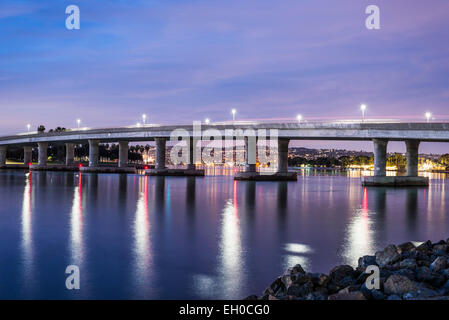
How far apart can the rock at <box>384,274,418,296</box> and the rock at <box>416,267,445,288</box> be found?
1.24m

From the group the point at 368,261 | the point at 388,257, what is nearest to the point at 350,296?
the point at 388,257

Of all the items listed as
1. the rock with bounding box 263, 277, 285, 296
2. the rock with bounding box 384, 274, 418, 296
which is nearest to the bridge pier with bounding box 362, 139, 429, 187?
the rock with bounding box 263, 277, 285, 296

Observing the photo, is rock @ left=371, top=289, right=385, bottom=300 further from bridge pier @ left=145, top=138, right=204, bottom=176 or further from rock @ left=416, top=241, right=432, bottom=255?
bridge pier @ left=145, top=138, right=204, bottom=176

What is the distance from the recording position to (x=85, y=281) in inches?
465

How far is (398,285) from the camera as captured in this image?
30.7 feet

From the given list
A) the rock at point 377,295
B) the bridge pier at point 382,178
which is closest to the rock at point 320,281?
the rock at point 377,295

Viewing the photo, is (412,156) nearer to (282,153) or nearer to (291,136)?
(291,136)

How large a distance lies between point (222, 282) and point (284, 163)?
71713 millimetres

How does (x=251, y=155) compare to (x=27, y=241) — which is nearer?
(x=27, y=241)

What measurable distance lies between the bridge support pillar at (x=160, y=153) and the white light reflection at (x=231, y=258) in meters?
69.8

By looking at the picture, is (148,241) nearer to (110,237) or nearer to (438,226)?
(110,237)

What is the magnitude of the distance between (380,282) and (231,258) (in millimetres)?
6063

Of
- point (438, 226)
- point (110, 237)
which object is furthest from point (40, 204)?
point (438, 226)

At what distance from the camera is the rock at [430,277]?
10125mm
